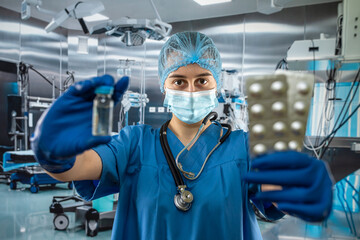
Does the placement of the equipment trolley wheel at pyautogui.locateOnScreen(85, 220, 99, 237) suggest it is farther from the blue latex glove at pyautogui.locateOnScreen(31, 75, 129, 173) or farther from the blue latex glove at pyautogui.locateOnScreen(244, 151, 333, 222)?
the blue latex glove at pyautogui.locateOnScreen(244, 151, 333, 222)

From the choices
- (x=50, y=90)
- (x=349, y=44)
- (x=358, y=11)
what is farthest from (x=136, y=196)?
(x=50, y=90)

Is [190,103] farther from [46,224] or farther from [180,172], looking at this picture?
[46,224]

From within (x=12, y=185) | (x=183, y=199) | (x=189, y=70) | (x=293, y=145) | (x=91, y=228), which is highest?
(x=189, y=70)

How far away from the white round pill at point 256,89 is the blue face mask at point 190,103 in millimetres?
528

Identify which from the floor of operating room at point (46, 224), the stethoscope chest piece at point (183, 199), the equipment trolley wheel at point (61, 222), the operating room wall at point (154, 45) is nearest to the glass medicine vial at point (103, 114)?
the stethoscope chest piece at point (183, 199)

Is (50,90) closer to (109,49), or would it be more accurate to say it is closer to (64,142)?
(109,49)

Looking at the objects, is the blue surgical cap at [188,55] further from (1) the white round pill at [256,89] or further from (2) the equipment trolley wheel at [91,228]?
(2) the equipment trolley wheel at [91,228]

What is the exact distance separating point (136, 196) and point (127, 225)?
0.38ft

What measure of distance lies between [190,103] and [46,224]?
106 inches

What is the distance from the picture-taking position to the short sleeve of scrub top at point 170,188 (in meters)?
0.91

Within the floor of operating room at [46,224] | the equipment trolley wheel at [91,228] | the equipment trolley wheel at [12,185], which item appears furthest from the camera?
the equipment trolley wheel at [12,185]

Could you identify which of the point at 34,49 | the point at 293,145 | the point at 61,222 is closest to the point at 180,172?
the point at 293,145

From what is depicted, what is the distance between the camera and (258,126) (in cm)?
55

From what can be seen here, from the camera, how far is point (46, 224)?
3004mm
